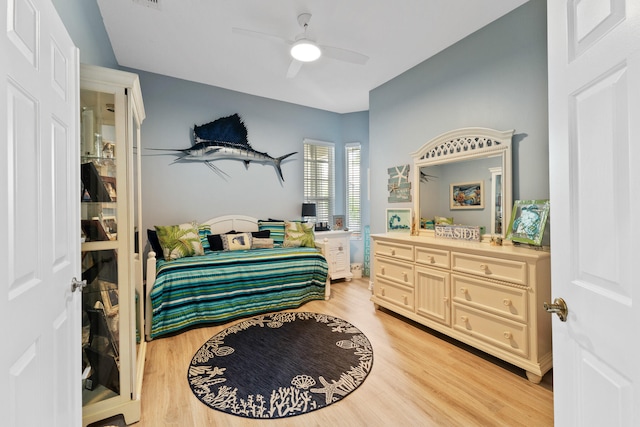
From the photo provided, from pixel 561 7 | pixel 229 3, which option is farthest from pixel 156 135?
pixel 561 7

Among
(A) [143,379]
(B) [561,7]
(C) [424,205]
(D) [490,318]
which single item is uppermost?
(B) [561,7]

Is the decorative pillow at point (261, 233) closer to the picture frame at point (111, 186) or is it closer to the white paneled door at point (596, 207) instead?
the picture frame at point (111, 186)

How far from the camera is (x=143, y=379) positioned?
1.94 metres

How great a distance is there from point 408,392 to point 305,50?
2742 millimetres

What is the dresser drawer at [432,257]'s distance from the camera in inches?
94.8

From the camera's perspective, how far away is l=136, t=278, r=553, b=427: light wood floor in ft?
5.13

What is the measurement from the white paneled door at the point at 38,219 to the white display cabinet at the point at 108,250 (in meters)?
0.30

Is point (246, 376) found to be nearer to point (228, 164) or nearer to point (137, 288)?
point (137, 288)

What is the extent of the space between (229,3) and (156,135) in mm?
1995

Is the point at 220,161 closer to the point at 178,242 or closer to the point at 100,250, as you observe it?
the point at 178,242

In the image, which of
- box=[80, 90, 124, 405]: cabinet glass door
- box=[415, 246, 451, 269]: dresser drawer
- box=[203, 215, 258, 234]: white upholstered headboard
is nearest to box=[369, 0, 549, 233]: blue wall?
box=[415, 246, 451, 269]: dresser drawer

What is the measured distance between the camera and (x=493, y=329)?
206 centimetres

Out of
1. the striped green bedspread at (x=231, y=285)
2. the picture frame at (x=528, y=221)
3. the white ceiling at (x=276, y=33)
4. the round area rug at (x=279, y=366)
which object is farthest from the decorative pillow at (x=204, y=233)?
the picture frame at (x=528, y=221)

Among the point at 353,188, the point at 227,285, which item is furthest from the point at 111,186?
the point at 353,188
